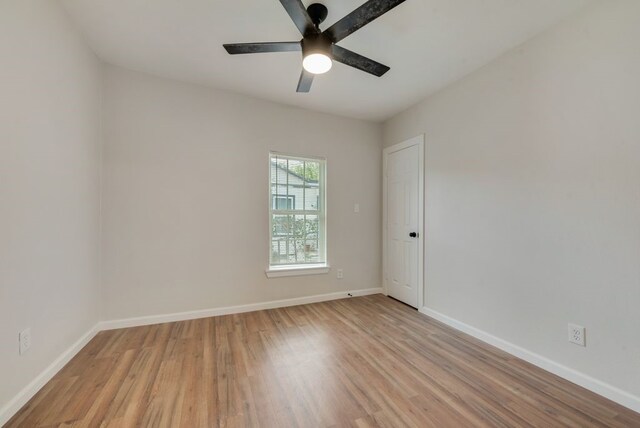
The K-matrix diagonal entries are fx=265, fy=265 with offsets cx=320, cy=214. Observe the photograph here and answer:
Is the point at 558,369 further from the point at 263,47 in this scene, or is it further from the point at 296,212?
the point at 263,47

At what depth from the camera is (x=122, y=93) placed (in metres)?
2.60

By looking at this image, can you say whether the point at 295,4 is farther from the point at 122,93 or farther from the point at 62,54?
the point at 122,93

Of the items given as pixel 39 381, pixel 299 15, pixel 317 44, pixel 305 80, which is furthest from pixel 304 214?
pixel 39 381

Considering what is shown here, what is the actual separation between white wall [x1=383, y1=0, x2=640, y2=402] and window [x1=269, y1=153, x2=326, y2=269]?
62.0 inches

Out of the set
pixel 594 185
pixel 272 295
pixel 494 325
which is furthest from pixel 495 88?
pixel 272 295

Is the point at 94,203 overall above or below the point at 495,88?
below

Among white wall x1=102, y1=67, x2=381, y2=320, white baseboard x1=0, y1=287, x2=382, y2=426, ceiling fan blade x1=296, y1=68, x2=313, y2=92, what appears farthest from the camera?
white wall x1=102, y1=67, x2=381, y2=320

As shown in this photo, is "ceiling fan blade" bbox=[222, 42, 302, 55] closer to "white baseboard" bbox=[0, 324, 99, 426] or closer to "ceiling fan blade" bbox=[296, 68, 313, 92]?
"ceiling fan blade" bbox=[296, 68, 313, 92]

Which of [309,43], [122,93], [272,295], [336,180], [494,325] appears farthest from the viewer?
[336,180]

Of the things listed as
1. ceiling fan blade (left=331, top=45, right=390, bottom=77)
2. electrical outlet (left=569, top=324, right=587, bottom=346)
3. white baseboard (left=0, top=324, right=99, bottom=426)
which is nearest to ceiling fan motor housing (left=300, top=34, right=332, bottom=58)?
ceiling fan blade (left=331, top=45, right=390, bottom=77)

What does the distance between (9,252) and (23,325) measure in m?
0.46

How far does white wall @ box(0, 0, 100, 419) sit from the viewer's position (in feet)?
4.73

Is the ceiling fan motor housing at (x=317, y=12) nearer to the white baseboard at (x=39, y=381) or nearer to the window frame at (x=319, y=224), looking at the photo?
the window frame at (x=319, y=224)

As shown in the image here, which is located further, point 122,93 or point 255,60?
point 122,93
